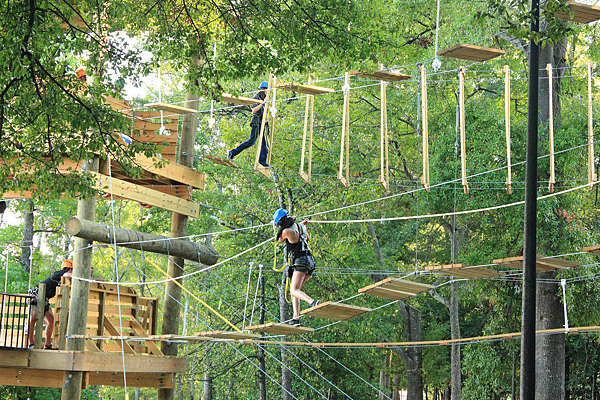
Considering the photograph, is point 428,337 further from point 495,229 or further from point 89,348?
point 89,348

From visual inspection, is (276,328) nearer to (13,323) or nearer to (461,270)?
(461,270)

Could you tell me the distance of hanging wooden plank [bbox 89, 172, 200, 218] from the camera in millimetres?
11133

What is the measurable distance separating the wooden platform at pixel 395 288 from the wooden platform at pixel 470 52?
2924mm

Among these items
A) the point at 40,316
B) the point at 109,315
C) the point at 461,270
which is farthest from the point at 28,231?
the point at 461,270

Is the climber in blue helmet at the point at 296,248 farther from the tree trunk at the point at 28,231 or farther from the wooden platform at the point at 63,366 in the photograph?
the tree trunk at the point at 28,231

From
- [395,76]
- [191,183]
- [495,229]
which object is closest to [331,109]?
[495,229]

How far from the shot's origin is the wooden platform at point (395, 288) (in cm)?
872

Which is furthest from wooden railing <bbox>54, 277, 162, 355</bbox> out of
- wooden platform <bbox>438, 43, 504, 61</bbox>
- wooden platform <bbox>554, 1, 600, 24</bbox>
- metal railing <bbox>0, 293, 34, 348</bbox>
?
wooden platform <bbox>554, 1, 600, 24</bbox>

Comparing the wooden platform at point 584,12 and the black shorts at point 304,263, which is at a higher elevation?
the wooden platform at point 584,12

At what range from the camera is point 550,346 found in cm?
1457

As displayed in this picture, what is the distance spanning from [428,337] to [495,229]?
11.4m

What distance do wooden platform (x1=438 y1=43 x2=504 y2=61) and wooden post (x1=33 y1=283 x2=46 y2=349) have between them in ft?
23.0

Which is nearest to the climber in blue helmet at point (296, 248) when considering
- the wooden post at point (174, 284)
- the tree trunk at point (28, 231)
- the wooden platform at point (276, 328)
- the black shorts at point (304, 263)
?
the black shorts at point (304, 263)

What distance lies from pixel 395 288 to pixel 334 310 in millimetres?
854
